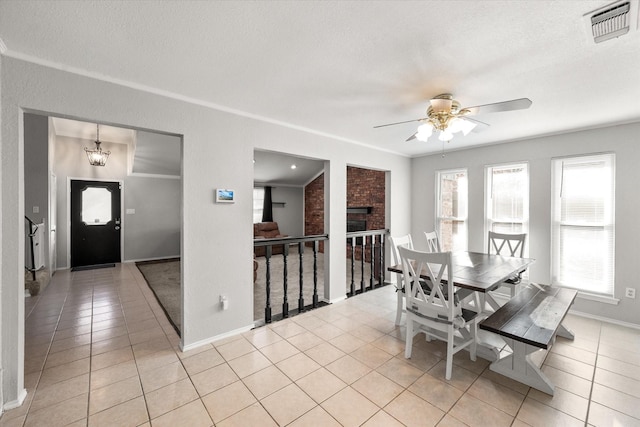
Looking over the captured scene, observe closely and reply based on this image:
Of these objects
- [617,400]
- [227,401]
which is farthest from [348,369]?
[617,400]

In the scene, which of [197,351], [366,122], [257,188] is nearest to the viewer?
[197,351]

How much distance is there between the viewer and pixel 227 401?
1.89 metres

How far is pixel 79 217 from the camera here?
605cm

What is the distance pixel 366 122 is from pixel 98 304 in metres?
4.46

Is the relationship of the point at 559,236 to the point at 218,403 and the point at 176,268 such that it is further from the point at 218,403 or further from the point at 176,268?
the point at 176,268

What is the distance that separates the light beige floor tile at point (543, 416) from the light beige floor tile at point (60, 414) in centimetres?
293

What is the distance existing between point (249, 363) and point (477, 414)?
1788 mm

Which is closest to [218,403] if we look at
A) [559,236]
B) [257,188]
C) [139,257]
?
[559,236]

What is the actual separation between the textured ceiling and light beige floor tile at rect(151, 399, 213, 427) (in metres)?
2.43

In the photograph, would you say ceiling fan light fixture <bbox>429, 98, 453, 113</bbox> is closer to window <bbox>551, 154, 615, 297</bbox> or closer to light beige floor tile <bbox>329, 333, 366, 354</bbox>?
light beige floor tile <bbox>329, 333, 366, 354</bbox>

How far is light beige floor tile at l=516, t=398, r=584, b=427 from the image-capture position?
1.69 metres

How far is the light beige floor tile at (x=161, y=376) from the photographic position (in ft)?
6.73

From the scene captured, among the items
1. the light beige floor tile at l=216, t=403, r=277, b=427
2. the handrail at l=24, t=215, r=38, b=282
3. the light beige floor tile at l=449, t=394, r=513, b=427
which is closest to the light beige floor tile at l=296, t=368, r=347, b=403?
the light beige floor tile at l=216, t=403, r=277, b=427

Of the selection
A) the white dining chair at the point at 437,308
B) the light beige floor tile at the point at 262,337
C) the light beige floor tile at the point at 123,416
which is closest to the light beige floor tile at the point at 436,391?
the white dining chair at the point at 437,308
